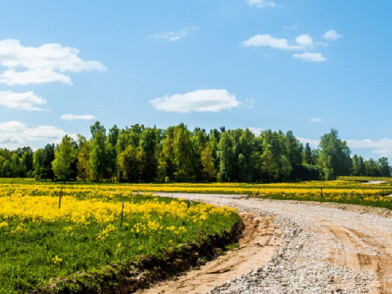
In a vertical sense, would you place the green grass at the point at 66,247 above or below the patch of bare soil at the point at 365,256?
above

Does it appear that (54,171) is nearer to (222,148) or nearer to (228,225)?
(222,148)

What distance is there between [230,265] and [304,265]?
9.86 feet

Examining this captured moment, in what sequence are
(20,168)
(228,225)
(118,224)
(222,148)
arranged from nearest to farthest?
(118,224) < (228,225) < (222,148) < (20,168)

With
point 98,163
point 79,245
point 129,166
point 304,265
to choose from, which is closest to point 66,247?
point 79,245

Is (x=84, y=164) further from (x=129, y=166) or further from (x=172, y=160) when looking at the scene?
(x=172, y=160)

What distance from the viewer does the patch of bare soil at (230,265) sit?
A: 38.0 ft

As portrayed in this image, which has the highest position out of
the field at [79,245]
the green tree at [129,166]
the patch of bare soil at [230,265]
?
the green tree at [129,166]

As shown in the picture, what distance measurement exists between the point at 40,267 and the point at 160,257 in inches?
172

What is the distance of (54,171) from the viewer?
318 ft

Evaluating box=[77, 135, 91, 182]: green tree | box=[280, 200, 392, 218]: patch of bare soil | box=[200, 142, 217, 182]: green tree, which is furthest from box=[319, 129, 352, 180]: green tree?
box=[280, 200, 392, 218]: patch of bare soil

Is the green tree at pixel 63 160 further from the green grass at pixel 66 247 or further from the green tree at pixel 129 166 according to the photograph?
the green grass at pixel 66 247

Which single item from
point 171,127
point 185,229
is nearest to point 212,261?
point 185,229

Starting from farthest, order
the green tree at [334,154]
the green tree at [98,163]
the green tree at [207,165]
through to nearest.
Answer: the green tree at [334,154] < the green tree at [207,165] < the green tree at [98,163]

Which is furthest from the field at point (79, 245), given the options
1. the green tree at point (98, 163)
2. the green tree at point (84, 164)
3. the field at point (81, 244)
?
the green tree at point (84, 164)
